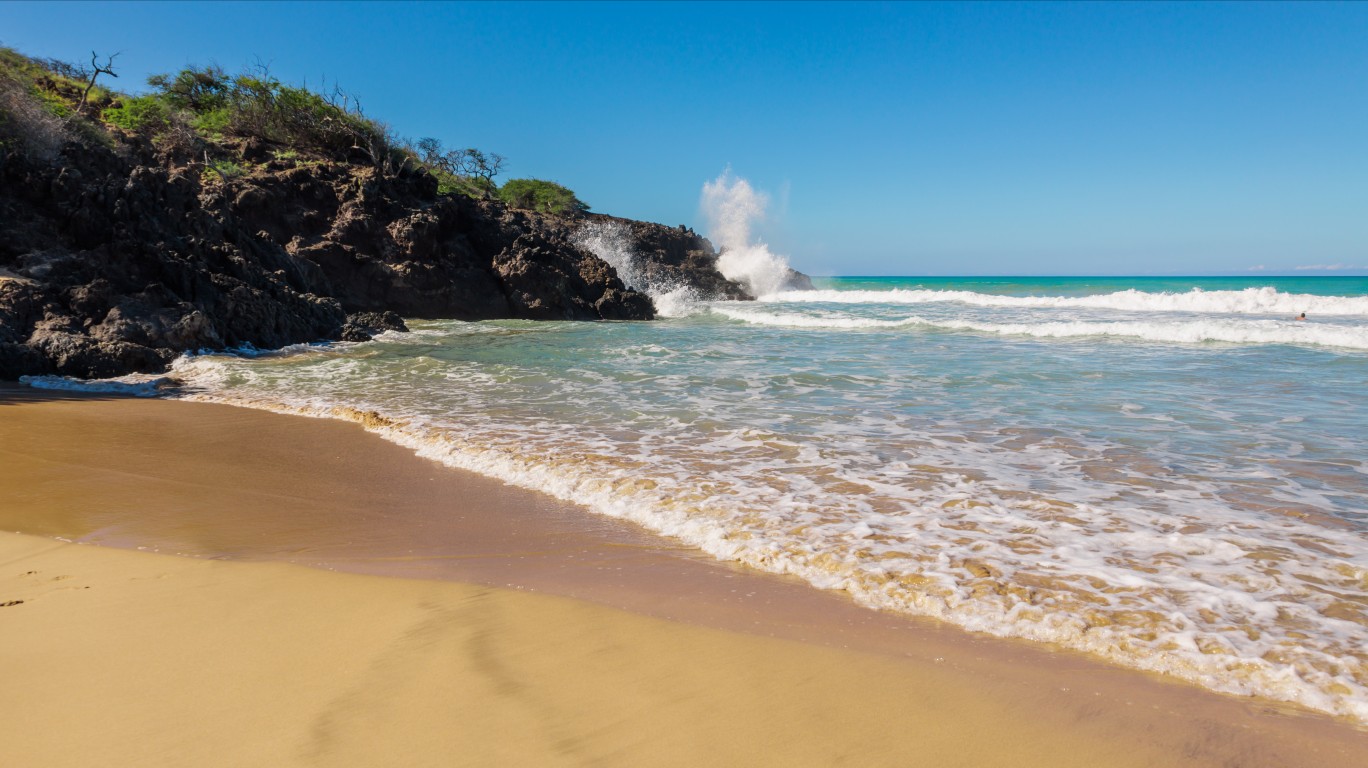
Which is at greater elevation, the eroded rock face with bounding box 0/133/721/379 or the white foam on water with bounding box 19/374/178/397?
the eroded rock face with bounding box 0/133/721/379

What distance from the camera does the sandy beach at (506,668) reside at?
1.97 m

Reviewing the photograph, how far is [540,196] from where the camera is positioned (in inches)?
1875

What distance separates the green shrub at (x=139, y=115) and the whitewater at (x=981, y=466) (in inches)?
604

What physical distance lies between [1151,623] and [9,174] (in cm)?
1592

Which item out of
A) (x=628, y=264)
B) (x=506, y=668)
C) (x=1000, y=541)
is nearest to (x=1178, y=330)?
(x=1000, y=541)

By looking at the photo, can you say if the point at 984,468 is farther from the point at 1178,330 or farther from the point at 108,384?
the point at 1178,330

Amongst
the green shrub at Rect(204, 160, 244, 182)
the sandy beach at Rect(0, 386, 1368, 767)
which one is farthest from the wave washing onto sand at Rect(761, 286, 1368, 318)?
the green shrub at Rect(204, 160, 244, 182)

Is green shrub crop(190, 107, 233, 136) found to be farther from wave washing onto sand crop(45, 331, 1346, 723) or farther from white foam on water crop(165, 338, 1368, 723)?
wave washing onto sand crop(45, 331, 1346, 723)

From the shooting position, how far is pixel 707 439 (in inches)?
237

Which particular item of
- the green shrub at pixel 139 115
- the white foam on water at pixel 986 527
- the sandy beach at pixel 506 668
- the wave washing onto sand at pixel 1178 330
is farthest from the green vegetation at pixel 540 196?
the sandy beach at pixel 506 668

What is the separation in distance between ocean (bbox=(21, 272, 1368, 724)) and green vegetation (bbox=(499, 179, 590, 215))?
117 feet

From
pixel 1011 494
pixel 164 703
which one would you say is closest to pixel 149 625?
pixel 164 703

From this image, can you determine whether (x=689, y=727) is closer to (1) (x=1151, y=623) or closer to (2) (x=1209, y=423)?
(1) (x=1151, y=623)

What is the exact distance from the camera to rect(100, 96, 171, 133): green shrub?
22.2 metres
